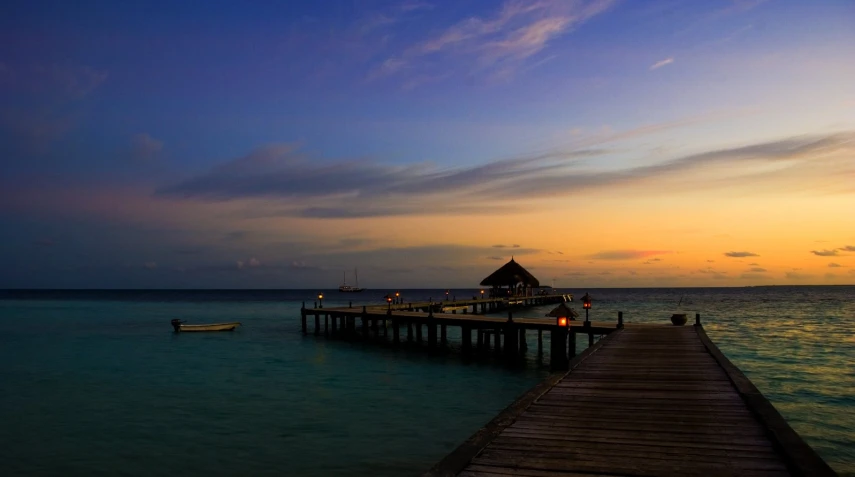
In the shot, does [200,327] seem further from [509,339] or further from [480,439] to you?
[480,439]

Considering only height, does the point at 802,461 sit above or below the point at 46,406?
above

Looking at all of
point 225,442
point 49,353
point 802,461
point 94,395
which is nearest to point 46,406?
point 94,395

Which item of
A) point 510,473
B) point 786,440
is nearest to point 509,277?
point 786,440

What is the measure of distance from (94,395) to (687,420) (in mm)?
18174

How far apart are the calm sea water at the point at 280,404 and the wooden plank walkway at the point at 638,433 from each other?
12.0ft

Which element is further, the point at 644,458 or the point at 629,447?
the point at 629,447

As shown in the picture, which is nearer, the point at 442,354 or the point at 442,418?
the point at 442,418

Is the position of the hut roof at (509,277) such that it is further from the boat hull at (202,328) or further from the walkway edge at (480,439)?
the walkway edge at (480,439)

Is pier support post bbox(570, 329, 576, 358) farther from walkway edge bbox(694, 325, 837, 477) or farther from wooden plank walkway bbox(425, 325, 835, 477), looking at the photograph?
walkway edge bbox(694, 325, 837, 477)

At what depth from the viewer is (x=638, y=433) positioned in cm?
726

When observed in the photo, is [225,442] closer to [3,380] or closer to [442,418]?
[442,418]

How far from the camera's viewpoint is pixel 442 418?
15500 millimetres

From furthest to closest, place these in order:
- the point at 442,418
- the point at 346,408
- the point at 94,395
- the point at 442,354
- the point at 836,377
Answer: the point at 442,354
the point at 836,377
the point at 94,395
the point at 346,408
the point at 442,418

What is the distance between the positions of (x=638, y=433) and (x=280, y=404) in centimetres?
1232
